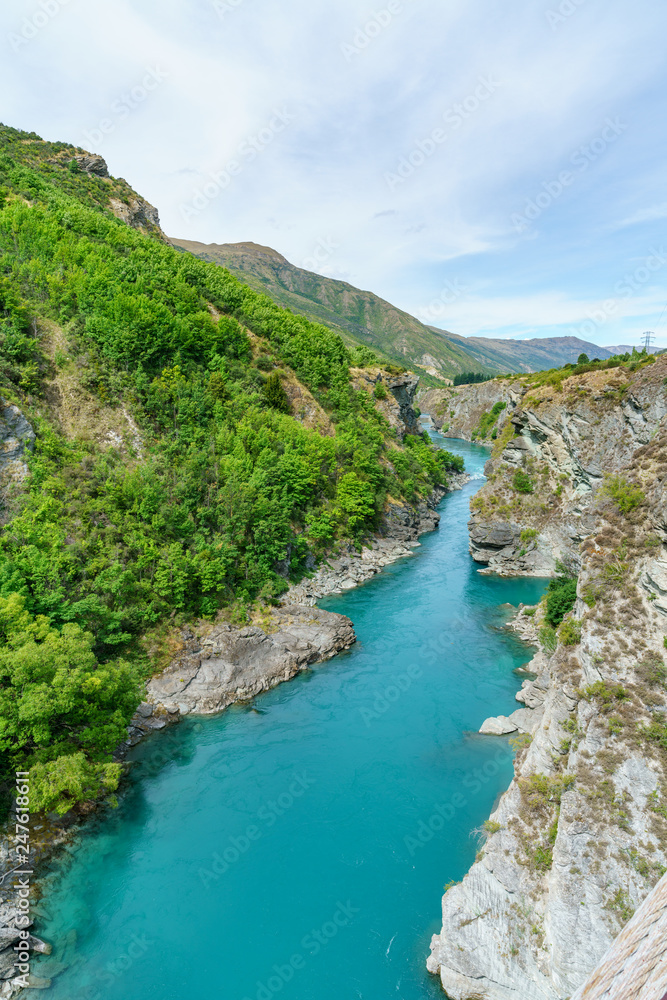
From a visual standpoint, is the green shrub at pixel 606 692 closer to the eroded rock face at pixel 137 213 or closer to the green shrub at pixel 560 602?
the green shrub at pixel 560 602

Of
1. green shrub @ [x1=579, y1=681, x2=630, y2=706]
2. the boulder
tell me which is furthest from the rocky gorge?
green shrub @ [x1=579, y1=681, x2=630, y2=706]

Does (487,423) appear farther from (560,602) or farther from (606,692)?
(606,692)

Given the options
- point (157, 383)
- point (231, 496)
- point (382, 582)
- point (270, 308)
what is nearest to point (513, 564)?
point (382, 582)

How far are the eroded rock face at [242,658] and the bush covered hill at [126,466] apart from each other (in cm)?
232

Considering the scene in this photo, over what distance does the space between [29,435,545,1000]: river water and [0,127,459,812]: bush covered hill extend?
3343 millimetres

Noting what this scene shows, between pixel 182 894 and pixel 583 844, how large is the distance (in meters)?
13.1

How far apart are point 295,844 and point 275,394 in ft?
120

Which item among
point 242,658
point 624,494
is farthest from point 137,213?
point 624,494

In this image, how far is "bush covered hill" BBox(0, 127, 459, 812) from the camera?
1989cm

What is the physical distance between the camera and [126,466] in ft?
108

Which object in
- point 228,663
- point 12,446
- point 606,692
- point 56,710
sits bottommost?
point 228,663

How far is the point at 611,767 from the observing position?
13930mm

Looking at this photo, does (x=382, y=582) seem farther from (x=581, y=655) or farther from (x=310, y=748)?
(x=581, y=655)

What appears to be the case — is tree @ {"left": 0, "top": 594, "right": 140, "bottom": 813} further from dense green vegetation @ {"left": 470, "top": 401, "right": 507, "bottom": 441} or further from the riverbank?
dense green vegetation @ {"left": 470, "top": 401, "right": 507, "bottom": 441}
